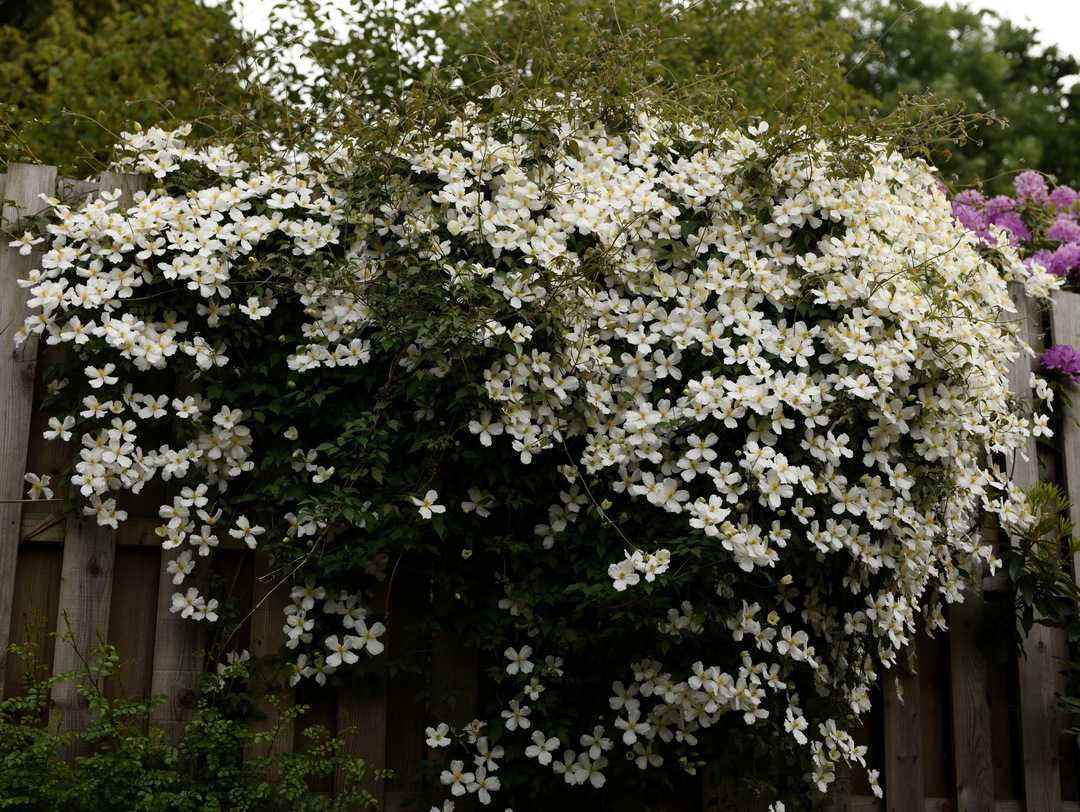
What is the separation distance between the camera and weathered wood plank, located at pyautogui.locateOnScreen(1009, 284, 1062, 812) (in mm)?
3291

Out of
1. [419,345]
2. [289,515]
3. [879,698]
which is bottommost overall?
[879,698]

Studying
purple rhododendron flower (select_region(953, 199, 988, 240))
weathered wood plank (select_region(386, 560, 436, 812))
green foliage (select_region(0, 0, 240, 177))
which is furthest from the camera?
green foliage (select_region(0, 0, 240, 177))

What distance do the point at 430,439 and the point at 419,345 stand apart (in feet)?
0.76

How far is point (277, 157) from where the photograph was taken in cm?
285

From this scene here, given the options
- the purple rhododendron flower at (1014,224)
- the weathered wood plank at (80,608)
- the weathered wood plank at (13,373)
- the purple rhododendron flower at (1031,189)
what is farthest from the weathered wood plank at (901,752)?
the weathered wood plank at (13,373)

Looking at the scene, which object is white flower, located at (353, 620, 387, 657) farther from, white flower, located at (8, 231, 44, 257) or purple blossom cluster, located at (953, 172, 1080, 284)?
purple blossom cluster, located at (953, 172, 1080, 284)

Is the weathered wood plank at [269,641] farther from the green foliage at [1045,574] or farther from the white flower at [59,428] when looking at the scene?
the green foliage at [1045,574]

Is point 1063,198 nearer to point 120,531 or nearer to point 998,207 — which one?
point 998,207

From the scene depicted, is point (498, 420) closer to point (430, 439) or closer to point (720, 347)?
point (430, 439)

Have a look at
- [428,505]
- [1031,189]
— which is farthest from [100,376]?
[1031,189]

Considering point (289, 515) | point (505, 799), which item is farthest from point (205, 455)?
point (505, 799)

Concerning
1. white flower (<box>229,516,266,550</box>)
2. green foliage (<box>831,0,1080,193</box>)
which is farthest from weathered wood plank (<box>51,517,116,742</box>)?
green foliage (<box>831,0,1080,193</box>)

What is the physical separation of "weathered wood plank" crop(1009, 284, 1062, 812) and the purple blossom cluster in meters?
0.58

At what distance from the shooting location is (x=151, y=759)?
8.06ft
